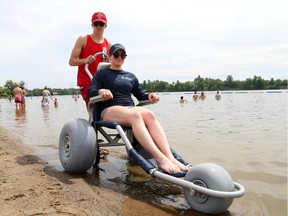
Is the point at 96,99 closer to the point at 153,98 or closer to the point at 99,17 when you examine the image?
the point at 153,98

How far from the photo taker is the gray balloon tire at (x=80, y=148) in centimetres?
365

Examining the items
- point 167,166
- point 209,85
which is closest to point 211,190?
point 167,166

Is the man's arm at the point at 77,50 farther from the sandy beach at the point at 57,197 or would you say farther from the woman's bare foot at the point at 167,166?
the woman's bare foot at the point at 167,166

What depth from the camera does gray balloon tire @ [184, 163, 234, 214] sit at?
256 centimetres

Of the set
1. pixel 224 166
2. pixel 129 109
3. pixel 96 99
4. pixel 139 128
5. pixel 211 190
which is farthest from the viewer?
pixel 224 166

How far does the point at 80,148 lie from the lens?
3.64 metres

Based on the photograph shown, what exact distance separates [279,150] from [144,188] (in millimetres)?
3093

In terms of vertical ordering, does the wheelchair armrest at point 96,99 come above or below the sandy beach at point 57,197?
above

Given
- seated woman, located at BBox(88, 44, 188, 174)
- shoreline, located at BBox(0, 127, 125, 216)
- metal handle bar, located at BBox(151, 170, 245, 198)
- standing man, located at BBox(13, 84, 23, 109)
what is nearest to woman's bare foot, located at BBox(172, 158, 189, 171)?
seated woman, located at BBox(88, 44, 188, 174)

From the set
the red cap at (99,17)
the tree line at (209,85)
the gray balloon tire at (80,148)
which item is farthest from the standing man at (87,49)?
the tree line at (209,85)

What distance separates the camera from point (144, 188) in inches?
133

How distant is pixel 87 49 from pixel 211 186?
3042mm

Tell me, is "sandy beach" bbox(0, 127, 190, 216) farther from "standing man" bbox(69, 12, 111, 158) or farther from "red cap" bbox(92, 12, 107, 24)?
"red cap" bbox(92, 12, 107, 24)

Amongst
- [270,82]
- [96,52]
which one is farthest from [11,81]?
[96,52]
